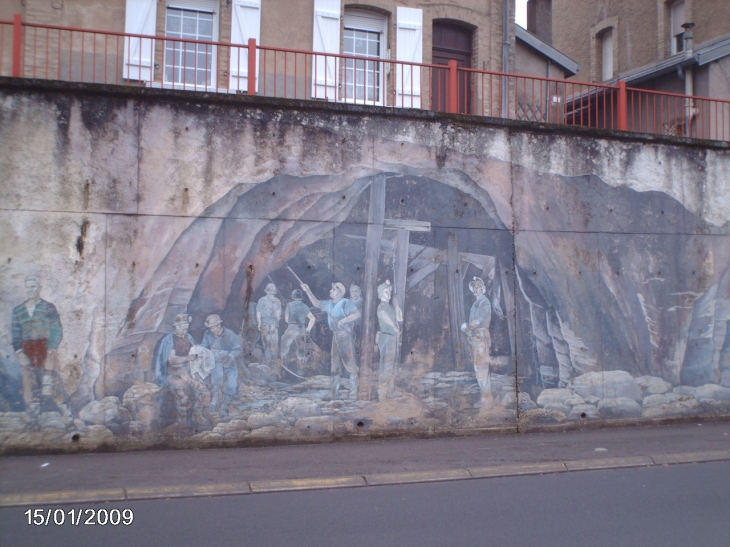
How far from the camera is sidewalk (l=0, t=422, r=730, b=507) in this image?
22.6ft

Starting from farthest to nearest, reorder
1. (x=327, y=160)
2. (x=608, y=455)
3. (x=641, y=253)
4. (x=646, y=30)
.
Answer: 1. (x=646, y=30)
2. (x=641, y=253)
3. (x=327, y=160)
4. (x=608, y=455)

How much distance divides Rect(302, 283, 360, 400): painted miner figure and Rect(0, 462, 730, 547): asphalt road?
241 centimetres

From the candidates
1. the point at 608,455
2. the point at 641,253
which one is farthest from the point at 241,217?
the point at 641,253

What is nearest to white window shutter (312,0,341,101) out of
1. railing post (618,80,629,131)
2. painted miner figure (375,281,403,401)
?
painted miner figure (375,281,403,401)

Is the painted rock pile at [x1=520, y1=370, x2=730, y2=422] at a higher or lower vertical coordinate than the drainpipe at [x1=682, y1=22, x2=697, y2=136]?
lower

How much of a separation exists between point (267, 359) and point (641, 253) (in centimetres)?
631

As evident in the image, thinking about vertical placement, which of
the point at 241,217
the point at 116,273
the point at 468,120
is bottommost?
the point at 116,273

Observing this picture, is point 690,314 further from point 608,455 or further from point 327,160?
point 327,160

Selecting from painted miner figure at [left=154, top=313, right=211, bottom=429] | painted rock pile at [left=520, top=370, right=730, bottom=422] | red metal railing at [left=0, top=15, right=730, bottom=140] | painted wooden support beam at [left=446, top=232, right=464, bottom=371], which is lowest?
painted rock pile at [left=520, top=370, right=730, bottom=422]

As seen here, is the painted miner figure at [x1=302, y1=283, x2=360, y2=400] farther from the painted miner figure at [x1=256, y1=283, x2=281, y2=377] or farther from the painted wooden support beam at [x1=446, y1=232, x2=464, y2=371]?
the painted wooden support beam at [x1=446, y1=232, x2=464, y2=371]

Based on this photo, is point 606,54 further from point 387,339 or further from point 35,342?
point 35,342

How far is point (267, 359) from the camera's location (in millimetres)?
9148

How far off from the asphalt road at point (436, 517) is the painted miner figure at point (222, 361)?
7.78ft

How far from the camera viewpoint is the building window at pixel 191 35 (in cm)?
1207
